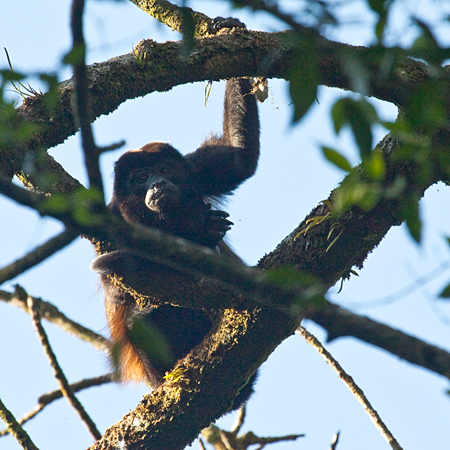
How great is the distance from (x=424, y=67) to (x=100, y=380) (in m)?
4.18

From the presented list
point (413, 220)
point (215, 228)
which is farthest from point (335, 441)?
point (413, 220)

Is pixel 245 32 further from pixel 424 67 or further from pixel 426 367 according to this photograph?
pixel 426 367

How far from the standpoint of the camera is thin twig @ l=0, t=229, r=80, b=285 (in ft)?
5.20

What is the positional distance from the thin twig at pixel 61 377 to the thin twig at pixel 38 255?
2.94 metres

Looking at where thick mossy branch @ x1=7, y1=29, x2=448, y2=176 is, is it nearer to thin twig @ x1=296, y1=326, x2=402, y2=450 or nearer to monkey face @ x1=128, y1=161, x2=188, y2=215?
monkey face @ x1=128, y1=161, x2=188, y2=215

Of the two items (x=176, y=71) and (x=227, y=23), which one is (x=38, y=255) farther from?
(x=227, y=23)

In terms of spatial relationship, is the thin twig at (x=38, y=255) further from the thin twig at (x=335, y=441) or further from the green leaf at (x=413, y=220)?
the thin twig at (x=335, y=441)

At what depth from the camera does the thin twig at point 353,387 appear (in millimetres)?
4262

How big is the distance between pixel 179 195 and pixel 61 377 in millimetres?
1822

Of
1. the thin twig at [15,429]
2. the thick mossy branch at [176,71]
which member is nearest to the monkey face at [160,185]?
the thick mossy branch at [176,71]

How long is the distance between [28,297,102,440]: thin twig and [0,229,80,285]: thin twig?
2944 mm

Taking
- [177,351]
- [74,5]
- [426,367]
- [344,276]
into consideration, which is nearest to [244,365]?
[344,276]

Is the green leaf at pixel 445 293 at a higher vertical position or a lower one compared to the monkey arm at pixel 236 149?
lower

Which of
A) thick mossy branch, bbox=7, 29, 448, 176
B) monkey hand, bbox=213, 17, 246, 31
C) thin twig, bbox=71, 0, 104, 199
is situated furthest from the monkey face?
thin twig, bbox=71, 0, 104, 199
